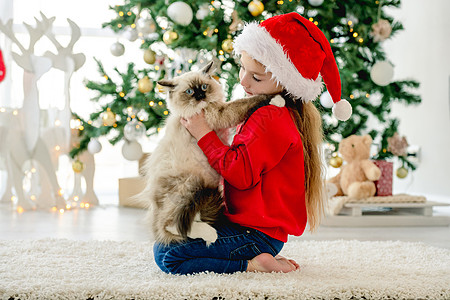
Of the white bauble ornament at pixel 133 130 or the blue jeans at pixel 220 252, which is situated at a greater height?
the white bauble ornament at pixel 133 130

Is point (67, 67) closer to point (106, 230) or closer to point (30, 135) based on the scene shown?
point (30, 135)

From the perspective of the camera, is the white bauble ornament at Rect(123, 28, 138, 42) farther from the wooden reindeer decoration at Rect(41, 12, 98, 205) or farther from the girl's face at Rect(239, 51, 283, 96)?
the girl's face at Rect(239, 51, 283, 96)

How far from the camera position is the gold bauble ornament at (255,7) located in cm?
272

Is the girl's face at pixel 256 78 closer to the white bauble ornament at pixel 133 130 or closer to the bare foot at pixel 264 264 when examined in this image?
the bare foot at pixel 264 264

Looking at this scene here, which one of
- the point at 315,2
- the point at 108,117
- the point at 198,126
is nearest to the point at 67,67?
the point at 108,117

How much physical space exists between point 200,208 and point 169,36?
5.33 ft

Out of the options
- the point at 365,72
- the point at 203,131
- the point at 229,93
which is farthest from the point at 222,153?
the point at 365,72

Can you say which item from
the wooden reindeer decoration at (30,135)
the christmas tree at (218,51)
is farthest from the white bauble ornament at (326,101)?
the wooden reindeer decoration at (30,135)

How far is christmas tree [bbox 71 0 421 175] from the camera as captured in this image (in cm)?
282

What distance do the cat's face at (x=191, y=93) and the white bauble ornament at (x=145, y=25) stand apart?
1.49 meters

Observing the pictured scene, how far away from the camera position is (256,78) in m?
1.47

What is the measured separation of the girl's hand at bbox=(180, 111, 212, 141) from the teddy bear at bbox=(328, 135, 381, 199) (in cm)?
165

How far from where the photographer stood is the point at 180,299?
124cm

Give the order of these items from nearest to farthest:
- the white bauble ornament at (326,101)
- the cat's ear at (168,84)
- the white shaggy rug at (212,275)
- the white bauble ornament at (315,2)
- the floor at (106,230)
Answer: the white shaggy rug at (212,275), the cat's ear at (168,84), the floor at (106,230), the white bauble ornament at (326,101), the white bauble ornament at (315,2)
